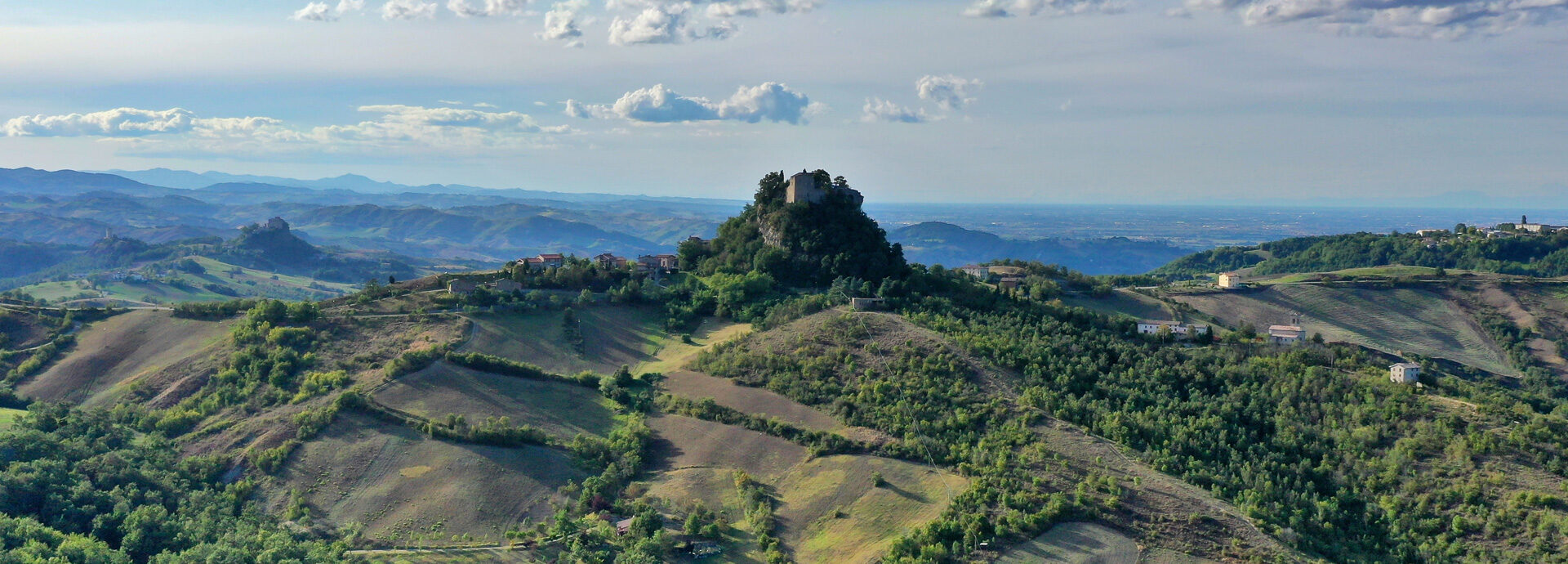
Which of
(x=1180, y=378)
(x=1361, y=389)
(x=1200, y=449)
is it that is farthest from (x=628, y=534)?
(x=1361, y=389)

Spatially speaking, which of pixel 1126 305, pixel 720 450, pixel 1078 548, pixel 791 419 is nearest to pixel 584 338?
pixel 720 450

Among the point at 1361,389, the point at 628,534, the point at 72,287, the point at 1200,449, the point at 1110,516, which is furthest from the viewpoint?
the point at 72,287

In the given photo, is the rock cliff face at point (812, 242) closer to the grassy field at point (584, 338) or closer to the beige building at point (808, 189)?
the beige building at point (808, 189)

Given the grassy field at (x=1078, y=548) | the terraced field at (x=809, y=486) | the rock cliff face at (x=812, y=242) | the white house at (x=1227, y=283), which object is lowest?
the terraced field at (x=809, y=486)

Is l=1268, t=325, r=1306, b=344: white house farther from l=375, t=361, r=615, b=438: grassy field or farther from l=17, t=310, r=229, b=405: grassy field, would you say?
l=17, t=310, r=229, b=405: grassy field

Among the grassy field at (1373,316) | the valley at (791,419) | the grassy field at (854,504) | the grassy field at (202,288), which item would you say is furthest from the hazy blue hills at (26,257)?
the grassy field at (1373,316)

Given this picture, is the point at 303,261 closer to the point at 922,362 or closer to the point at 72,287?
the point at 72,287

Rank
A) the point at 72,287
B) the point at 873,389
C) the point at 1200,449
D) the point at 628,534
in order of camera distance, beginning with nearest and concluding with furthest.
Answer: the point at 628,534 → the point at 1200,449 → the point at 873,389 → the point at 72,287
